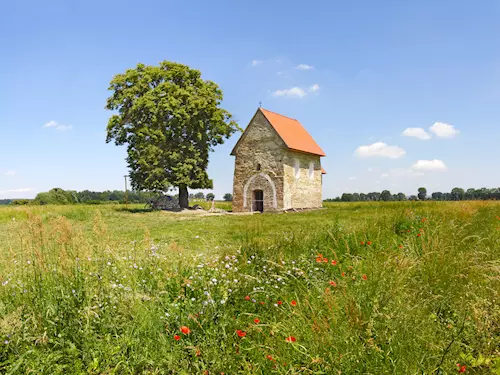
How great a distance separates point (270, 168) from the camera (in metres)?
27.7

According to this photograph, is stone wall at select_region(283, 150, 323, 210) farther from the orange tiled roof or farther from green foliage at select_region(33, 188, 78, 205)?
green foliage at select_region(33, 188, 78, 205)

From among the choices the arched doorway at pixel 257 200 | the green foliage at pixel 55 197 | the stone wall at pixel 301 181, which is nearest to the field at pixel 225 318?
the stone wall at pixel 301 181

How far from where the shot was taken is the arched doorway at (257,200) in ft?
93.1

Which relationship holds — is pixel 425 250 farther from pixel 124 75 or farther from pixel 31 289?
pixel 124 75

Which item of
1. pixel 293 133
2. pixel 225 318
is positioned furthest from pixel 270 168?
pixel 225 318

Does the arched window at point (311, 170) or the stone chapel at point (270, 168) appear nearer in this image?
the stone chapel at point (270, 168)

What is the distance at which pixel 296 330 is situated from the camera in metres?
3.74

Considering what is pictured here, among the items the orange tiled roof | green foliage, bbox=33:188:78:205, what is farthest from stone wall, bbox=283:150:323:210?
green foliage, bbox=33:188:78:205

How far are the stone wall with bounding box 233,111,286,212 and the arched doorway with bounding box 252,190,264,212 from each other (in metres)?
0.24

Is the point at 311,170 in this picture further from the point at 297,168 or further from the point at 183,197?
the point at 183,197

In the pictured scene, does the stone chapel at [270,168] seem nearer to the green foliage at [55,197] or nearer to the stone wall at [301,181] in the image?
the stone wall at [301,181]

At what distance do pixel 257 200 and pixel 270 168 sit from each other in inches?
103

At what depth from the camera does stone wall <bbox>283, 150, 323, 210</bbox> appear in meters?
27.7

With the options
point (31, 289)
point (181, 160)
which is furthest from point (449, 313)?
point (181, 160)
